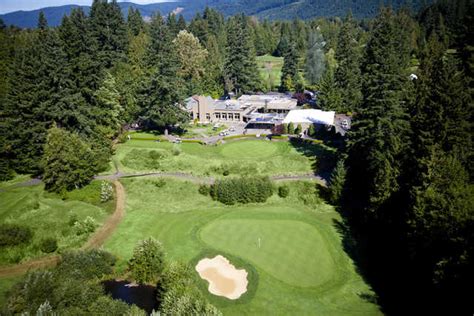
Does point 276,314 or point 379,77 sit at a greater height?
point 379,77

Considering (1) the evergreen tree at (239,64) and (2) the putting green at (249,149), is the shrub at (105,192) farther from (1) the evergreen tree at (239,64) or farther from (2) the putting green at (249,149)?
(1) the evergreen tree at (239,64)

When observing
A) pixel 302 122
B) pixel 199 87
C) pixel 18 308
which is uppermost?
pixel 199 87

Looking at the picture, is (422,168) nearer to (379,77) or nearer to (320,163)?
(379,77)

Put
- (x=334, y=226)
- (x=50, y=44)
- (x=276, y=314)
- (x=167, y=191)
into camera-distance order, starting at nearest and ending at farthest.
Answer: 1. (x=276, y=314)
2. (x=334, y=226)
3. (x=167, y=191)
4. (x=50, y=44)

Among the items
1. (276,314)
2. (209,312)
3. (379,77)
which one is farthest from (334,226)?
(209,312)

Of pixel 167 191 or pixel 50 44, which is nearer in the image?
pixel 167 191

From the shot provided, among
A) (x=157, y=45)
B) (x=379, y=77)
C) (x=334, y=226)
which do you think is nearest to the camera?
(x=334, y=226)

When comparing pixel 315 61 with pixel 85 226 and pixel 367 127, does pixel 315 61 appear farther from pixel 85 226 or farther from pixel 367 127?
pixel 85 226

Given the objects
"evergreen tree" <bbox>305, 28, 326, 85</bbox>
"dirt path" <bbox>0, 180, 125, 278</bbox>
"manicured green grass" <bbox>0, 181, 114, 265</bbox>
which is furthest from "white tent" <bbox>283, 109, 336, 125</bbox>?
"manicured green grass" <bbox>0, 181, 114, 265</bbox>
